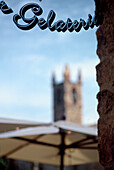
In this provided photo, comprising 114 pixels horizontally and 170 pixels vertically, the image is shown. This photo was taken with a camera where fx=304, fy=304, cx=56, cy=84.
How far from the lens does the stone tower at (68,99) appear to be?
51.3 m

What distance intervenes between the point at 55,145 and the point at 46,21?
346 centimetres

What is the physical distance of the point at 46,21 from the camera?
1.90 metres

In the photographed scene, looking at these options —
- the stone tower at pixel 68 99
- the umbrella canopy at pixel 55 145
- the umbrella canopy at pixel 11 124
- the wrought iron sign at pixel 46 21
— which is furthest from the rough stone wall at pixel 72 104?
the wrought iron sign at pixel 46 21

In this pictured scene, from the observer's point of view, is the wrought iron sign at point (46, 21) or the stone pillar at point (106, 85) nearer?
the stone pillar at point (106, 85)

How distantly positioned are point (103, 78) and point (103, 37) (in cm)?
26

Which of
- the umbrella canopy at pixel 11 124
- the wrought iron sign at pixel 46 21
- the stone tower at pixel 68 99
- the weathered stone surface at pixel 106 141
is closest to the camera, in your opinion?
the weathered stone surface at pixel 106 141

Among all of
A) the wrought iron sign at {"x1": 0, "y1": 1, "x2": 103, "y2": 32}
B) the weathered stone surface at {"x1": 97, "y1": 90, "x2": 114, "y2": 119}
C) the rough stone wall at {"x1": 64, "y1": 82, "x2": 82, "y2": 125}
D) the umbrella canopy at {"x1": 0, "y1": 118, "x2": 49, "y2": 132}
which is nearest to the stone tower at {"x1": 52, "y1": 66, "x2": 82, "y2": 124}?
the rough stone wall at {"x1": 64, "y1": 82, "x2": 82, "y2": 125}

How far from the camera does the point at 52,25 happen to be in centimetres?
192

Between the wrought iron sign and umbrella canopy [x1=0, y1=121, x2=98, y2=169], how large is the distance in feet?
8.23

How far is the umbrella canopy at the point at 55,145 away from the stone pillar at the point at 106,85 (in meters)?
2.53

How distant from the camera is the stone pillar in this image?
5.64 ft

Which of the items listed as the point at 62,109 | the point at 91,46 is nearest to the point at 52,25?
the point at 91,46

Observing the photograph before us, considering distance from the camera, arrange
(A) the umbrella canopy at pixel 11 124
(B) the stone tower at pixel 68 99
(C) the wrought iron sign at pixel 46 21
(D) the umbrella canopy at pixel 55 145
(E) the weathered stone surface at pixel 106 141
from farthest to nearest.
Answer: (B) the stone tower at pixel 68 99
(A) the umbrella canopy at pixel 11 124
(D) the umbrella canopy at pixel 55 145
(C) the wrought iron sign at pixel 46 21
(E) the weathered stone surface at pixel 106 141

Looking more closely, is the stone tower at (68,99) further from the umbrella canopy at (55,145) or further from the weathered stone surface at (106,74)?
the weathered stone surface at (106,74)
